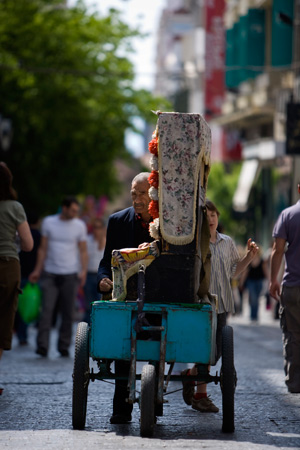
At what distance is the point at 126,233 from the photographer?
8.67 m

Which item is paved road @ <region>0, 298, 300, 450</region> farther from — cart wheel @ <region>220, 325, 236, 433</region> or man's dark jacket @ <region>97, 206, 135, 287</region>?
man's dark jacket @ <region>97, 206, 135, 287</region>

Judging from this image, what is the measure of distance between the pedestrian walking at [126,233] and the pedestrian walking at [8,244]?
1569 millimetres

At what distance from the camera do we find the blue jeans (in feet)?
81.9

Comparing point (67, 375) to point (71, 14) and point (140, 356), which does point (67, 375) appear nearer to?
point (140, 356)

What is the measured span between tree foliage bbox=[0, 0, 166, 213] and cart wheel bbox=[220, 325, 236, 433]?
90.1 feet

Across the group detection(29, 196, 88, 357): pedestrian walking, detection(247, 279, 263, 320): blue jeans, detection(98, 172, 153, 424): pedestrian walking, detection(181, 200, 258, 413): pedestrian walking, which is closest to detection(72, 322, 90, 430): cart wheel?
detection(98, 172, 153, 424): pedestrian walking

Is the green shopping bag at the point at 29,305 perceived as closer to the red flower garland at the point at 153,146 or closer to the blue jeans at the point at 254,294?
the red flower garland at the point at 153,146

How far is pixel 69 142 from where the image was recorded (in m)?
41.5

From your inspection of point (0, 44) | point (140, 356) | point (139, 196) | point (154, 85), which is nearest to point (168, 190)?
point (139, 196)

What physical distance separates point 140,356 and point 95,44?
32.2 metres

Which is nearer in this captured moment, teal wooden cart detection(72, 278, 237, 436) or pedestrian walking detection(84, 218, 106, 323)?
teal wooden cart detection(72, 278, 237, 436)

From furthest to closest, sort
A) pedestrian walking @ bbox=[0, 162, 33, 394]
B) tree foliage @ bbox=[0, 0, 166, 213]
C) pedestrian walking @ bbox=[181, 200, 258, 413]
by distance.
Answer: tree foliage @ bbox=[0, 0, 166, 213]
pedestrian walking @ bbox=[0, 162, 33, 394]
pedestrian walking @ bbox=[181, 200, 258, 413]

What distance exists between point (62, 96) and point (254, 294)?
53.7ft

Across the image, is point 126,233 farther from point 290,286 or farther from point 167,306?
point 290,286
